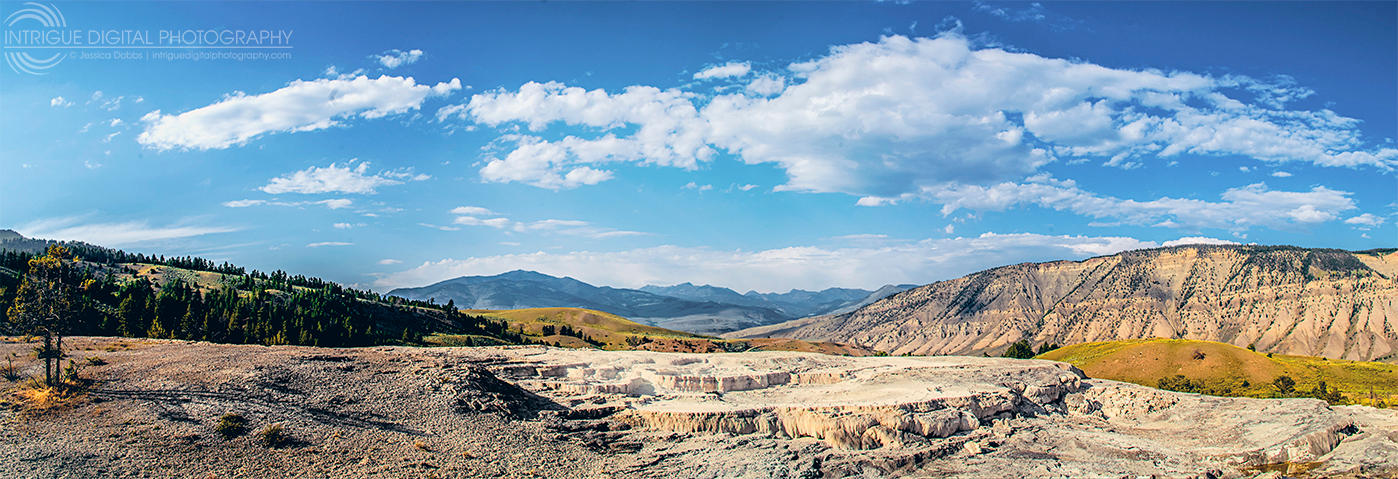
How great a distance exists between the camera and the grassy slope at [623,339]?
4305 inches

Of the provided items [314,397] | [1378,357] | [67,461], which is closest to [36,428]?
[67,461]

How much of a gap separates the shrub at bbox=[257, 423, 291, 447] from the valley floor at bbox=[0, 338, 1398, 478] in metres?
0.42

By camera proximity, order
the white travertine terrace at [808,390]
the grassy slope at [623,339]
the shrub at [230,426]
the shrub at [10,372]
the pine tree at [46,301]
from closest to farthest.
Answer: the shrub at [230,426] → the shrub at [10,372] → the pine tree at [46,301] → the white travertine terrace at [808,390] → the grassy slope at [623,339]

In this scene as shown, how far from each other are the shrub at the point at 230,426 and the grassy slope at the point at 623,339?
61736mm

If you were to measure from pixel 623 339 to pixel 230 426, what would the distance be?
97.3 metres

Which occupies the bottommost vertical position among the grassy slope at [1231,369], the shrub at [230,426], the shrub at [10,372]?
the grassy slope at [1231,369]

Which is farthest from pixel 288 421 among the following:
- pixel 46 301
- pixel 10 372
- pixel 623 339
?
pixel 623 339

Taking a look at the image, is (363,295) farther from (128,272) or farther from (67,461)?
(67,461)

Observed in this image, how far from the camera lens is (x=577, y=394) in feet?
149

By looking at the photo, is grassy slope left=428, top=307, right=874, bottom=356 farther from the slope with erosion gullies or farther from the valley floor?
the slope with erosion gullies

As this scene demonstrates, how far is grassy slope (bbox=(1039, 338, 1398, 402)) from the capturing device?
66750 millimetres

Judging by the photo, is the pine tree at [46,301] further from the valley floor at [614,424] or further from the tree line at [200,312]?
the valley floor at [614,424]

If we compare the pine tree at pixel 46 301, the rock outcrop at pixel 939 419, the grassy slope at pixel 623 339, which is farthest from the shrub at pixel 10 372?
the grassy slope at pixel 623 339

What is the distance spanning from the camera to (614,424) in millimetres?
39250
